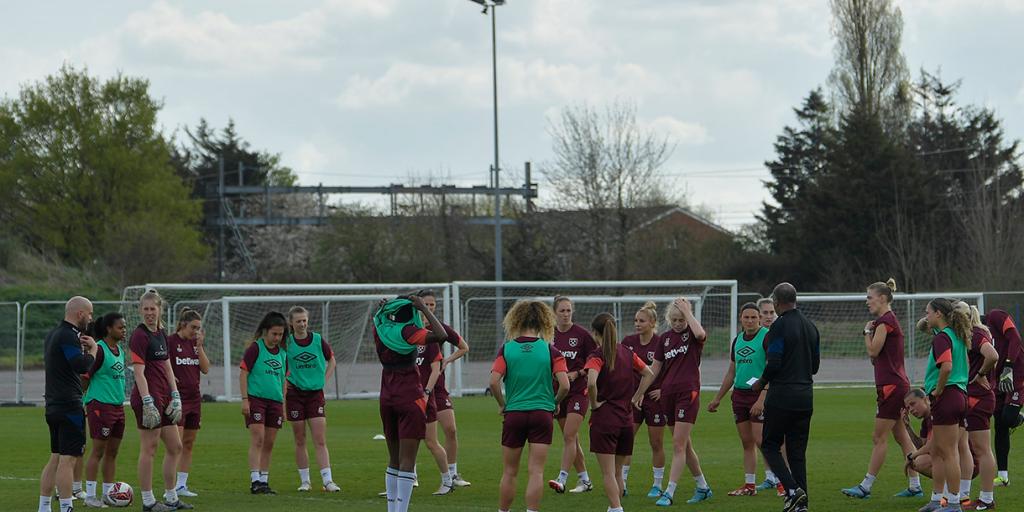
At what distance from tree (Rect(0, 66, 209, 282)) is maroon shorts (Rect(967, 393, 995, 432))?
45.1 metres

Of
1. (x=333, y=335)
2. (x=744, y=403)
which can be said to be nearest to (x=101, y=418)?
(x=744, y=403)

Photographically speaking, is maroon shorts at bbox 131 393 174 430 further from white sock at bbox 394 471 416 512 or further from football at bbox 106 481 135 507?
white sock at bbox 394 471 416 512

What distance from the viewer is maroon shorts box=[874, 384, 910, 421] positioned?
12344 mm

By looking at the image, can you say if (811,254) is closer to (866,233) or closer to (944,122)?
(866,233)

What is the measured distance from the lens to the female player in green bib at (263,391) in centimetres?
1335

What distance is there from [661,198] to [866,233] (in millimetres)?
9343

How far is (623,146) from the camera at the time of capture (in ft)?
158

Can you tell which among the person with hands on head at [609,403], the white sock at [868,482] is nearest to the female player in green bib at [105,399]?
the person with hands on head at [609,403]

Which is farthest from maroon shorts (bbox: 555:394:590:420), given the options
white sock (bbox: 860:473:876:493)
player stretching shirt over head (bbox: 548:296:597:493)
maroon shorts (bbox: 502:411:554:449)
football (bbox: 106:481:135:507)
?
football (bbox: 106:481:135:507)

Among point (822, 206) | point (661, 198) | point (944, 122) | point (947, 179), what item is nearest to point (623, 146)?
point (661, 198)

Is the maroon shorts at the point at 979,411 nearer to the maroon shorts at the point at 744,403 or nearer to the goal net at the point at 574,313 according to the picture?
the maroon shorts at the point at 744,403

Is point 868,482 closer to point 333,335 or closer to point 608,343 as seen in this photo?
point 608,343

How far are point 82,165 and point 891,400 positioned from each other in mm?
48277

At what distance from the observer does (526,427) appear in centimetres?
1014
